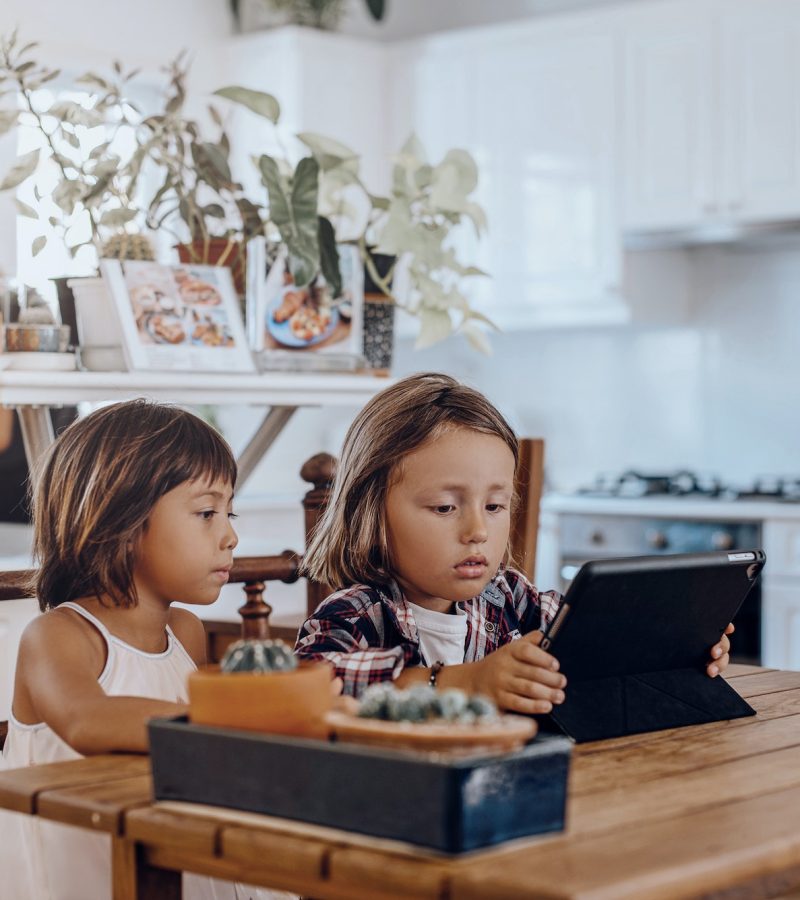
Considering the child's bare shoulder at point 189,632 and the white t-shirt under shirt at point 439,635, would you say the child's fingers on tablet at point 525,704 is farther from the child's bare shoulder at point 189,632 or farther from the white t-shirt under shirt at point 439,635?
the child's bare shoulder at point 189,632

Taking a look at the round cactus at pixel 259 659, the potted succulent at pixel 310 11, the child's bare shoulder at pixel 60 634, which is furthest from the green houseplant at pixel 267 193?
the potted succulent at pixel 310 11

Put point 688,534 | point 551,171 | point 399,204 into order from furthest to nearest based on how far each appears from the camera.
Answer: point 551,171, point 688,534, point 399,204

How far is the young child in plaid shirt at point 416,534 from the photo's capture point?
159cm

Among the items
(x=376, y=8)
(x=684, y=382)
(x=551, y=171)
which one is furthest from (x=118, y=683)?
(x=376, y=8)

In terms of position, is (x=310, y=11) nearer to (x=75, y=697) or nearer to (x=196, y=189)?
(x=196, y=189)

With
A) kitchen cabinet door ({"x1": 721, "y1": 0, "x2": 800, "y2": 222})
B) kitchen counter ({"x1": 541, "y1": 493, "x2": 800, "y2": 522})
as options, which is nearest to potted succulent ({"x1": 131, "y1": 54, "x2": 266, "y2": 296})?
kitchen counter ({"x1": 541, "y1": 493, "x2": 800, "y2": 522})

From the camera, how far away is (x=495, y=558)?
1.62 metres

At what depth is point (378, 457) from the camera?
1665 mm

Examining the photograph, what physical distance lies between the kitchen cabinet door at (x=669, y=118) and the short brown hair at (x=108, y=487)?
10.1 ft

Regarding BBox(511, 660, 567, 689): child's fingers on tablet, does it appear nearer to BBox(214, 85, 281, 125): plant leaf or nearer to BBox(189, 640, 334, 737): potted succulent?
BBox(189, 640, 334, 737): potted succulent

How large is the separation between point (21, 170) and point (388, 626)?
994 mm

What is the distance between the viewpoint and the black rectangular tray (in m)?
0.89

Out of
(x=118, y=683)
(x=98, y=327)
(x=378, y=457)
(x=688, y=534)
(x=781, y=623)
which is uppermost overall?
(x=98, y=327)

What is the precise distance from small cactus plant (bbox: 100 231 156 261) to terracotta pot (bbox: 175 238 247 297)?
0.32 feet
